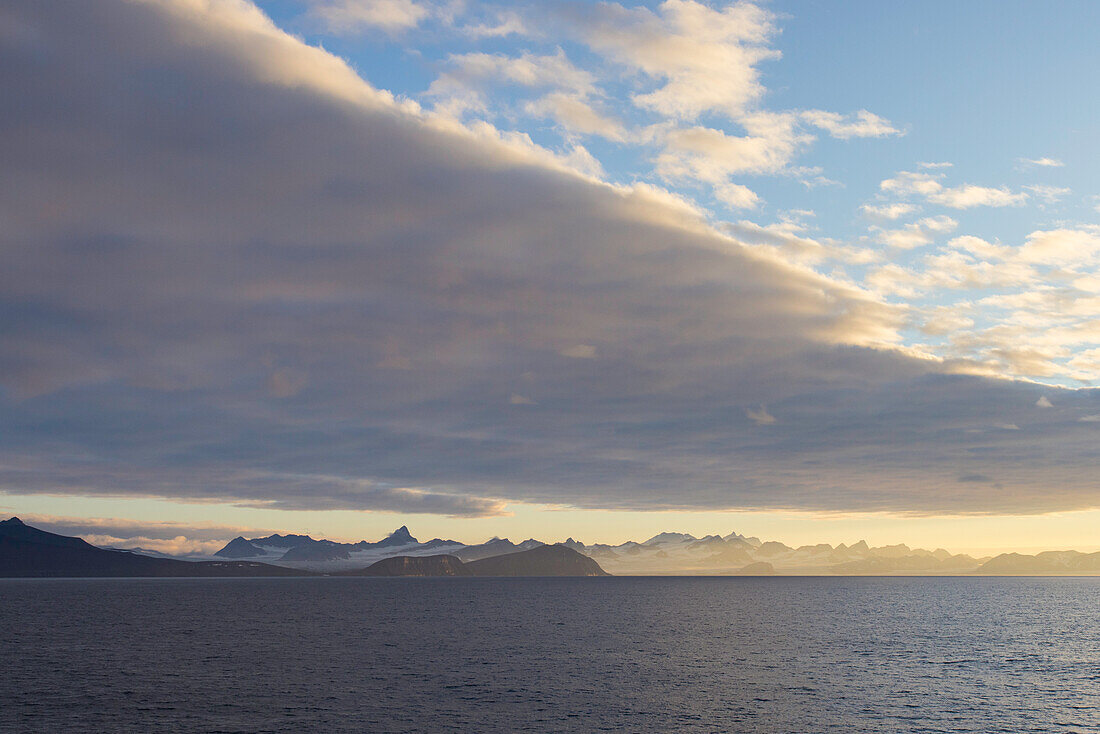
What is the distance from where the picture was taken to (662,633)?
512ft

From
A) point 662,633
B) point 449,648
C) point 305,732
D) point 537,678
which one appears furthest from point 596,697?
point 662,633

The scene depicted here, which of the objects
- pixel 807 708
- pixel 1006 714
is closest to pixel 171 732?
pixel 807 708

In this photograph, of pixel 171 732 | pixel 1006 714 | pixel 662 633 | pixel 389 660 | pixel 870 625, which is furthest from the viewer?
pixel 870 625

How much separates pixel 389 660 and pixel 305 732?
153 feet

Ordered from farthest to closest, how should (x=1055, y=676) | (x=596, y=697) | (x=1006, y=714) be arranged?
(x=1055, y=676)
(x=596, y=697)
(x=1006, y=714)

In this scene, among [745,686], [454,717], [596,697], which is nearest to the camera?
[454,717]

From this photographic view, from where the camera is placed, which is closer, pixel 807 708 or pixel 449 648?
pixel 807 708

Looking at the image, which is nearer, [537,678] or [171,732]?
[171,732]

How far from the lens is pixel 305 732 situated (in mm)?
64125

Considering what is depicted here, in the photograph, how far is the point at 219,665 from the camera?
103625 mm

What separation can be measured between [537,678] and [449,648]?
3555cm

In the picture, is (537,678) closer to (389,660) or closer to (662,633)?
(389,660)

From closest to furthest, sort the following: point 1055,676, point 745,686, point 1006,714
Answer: point 1006,714 → point 745,686 → point 1055,676

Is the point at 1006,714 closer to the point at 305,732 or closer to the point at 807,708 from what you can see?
the point at 807,708
